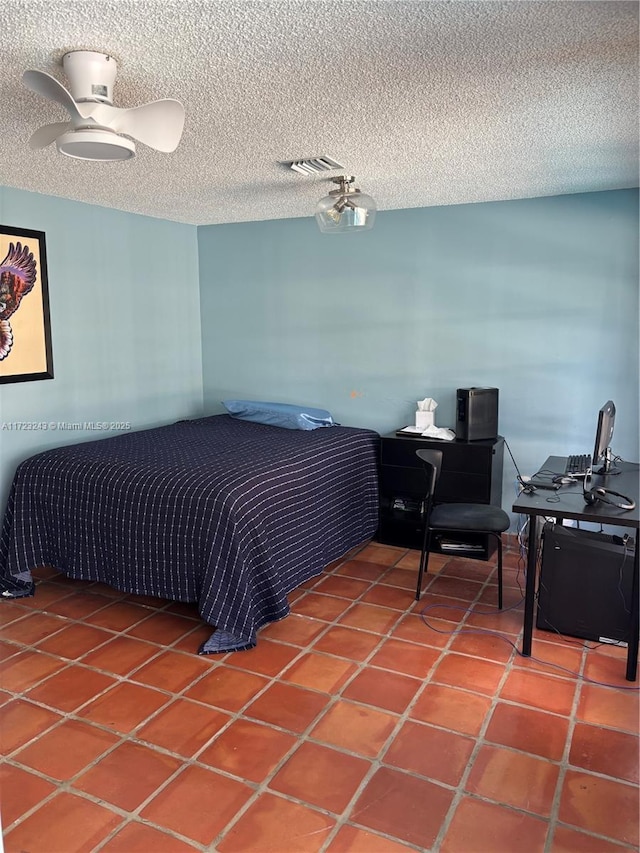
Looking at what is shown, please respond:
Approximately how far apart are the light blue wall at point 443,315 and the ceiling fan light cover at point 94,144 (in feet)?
8.19

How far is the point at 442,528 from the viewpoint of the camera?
3305 millimetres

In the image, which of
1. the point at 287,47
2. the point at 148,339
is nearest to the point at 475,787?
the point at 287,47

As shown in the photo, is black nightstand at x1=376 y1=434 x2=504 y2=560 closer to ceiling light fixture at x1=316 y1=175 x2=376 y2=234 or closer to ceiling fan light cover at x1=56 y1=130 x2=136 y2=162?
ceiling light fixture at x1=316 y1=175 x2=376 y2=234

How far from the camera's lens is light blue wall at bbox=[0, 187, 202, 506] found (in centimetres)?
378

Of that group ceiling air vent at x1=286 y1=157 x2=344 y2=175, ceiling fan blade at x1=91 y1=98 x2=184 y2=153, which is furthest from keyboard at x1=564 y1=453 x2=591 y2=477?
ceiling fan blade at x1=91 y1=98 x2=184 y2=153

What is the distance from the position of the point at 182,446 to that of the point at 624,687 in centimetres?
251

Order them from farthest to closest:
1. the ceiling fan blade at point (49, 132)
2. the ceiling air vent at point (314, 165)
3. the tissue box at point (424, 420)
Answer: the tissue box at point (424, 420) → the ceiling air vent at point (314, 165) → the ceiling fan blade at point (49, 132)

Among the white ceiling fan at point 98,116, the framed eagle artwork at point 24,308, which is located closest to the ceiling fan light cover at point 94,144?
the white ceiling fan at point 98,116

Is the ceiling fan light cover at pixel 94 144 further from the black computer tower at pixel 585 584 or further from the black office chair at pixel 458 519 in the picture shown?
the black computer tower at pixel 585 584

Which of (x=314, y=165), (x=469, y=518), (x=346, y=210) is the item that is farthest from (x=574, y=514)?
(x=314, y=165)

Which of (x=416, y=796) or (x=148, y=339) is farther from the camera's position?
(x=148, y=339)

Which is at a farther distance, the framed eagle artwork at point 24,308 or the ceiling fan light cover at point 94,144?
the framed eagle artwork at point 24,308

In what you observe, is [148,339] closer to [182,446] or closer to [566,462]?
[182,446]

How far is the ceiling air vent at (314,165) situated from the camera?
3.05m
